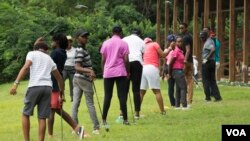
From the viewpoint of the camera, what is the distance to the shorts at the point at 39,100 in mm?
10102

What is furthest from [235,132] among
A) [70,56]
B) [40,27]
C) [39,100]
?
[40,27]

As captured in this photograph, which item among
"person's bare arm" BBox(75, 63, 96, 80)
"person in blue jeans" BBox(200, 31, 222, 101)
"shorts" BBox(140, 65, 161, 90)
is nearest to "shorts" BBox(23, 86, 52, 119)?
"person's bare arm" BBox(75, 63, 96, 80)

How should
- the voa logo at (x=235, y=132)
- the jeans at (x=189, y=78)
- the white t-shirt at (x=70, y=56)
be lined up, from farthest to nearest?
1. the white t-shirt at (x=70, y=56)
2. the jeans at (x=189, y=78)
3. the voa logo at (x=235, y=132)

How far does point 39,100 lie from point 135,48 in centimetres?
424

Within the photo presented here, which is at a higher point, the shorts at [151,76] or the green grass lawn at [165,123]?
the shorts at [151,76]

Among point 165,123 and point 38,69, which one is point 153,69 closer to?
point 165,123

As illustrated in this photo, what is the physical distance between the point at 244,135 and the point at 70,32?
33.5 metres

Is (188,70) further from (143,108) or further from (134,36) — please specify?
(134,36)

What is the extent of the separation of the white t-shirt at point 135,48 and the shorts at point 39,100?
3888mm

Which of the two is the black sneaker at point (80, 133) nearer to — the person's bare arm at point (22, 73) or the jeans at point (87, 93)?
the jeans at point (87, 93)

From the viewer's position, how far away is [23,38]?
3862cm

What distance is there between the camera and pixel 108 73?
1237cm

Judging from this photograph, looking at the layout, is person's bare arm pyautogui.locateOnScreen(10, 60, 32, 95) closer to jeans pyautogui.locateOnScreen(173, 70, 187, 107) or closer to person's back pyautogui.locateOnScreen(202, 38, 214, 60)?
jeans pyautogui.locateOnScreen(173, 70, 187, 107)

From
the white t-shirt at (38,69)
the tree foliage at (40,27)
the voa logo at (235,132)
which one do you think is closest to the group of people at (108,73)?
the white t-shirt at (38,69)
